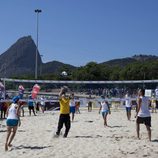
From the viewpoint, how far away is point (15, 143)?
1083cm

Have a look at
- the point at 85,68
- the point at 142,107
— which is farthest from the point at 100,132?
the point at 85,68

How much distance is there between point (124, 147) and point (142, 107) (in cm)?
141

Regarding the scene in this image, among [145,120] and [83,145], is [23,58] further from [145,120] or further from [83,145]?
[83,145]

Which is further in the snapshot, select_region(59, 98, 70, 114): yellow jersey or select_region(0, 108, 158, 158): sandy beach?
select_region(59, 98, 70, 114): yellow jersey

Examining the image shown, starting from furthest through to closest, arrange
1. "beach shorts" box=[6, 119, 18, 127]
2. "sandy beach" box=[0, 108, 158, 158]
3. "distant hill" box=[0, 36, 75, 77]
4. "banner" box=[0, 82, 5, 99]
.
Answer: "distant hill" box=[0, 36, 75, 77]
"banner" box=[0, 82, 5, 99]
"beach shorts" box=[6, 119, 18, 127]
"sandy beach" box=[0, 108, 158, 158]

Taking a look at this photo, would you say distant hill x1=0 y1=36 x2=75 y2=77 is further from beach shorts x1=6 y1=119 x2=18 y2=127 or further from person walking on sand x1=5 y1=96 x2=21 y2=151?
beach shorts x1=6 y1=119 x2=18 y2=127

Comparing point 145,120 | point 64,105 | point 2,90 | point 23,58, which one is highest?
point 23,58

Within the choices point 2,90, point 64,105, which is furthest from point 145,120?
point 2,90

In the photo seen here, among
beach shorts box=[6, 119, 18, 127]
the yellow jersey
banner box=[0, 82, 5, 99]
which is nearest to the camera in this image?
beach shorts box=[6, 119, 18, 127]

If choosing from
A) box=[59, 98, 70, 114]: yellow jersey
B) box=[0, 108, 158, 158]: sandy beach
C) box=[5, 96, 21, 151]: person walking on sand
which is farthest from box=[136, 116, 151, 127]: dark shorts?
box=[5, 96, 21, 151]: person walking on sand

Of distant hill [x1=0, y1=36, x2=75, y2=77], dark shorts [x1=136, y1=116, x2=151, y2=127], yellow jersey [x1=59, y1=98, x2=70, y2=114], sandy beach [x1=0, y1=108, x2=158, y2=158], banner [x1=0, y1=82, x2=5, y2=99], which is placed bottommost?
sandy beach [x1=0, y1=108, x2=158, y2=158]

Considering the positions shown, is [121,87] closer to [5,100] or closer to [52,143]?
[5,100]

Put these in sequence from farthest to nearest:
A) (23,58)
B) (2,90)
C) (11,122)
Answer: (23,58) < (2,90) < (11,122)

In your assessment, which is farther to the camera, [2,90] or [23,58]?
[23,58]
